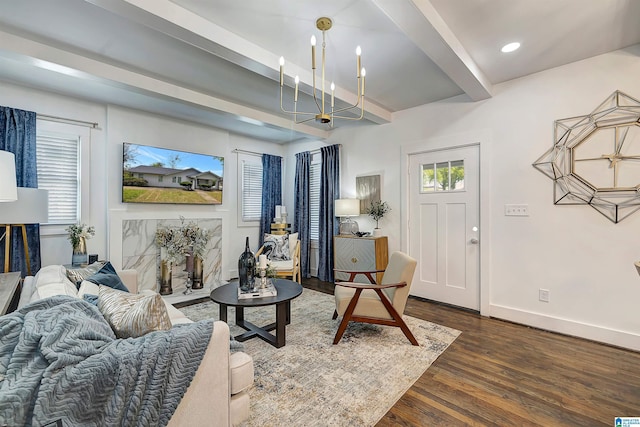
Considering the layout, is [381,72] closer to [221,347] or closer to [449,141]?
[449,141]

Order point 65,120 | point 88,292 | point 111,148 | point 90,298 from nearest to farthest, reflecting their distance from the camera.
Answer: point 90,298, point 88,292, point 65,120, point 111,148

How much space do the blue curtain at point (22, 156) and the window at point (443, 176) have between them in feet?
15.6

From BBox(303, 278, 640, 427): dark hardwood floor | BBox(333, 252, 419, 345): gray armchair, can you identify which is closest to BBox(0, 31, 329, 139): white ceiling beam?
BBox(333, 252, 419, 345): gray armchair

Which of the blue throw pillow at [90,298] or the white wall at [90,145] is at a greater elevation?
the white wall at [90,145]

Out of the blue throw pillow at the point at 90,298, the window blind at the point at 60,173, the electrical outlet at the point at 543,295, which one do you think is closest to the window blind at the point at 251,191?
the window blind at the point at 60,173

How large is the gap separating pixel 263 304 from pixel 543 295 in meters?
2.90

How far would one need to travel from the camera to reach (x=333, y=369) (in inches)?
87.0

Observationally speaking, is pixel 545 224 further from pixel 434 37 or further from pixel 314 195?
pixel 314 195

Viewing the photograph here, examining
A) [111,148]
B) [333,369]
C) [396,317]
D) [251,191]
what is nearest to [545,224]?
[396,317]

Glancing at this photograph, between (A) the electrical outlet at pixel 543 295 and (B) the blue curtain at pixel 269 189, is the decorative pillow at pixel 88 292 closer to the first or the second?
(B) the blue curtain at pixel 269 189

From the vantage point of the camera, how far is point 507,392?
6.40ft

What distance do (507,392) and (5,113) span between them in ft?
17.6

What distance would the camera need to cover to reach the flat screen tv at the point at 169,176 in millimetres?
3930

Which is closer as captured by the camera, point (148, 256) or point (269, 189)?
point (148, 256)
